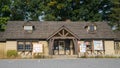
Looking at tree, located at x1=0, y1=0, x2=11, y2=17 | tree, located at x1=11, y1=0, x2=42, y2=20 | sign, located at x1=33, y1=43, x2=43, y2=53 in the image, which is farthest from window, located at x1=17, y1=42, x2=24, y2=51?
tree, located at x1=11, y1=0, x2=42, y2=20

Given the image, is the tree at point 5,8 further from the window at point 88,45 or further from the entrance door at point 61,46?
the window at point 88,45

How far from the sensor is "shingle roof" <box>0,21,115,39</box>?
4438 cm

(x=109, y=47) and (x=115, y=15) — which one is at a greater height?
(x=115, y=15)

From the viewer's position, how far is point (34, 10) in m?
62.8

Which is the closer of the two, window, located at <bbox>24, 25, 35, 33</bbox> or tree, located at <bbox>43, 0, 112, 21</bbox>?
window, located at <bbox>24, 25, 35, 33</bbox>

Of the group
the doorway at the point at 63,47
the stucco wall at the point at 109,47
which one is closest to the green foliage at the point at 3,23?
the doorway at the point at 63,47

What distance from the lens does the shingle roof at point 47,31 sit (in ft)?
146

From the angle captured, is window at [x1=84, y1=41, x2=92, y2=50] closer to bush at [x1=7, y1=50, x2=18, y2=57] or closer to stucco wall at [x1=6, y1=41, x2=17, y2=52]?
stucco wall at [x1=6, y1=41, x2=17, y2=52]

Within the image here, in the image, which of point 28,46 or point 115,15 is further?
point 115,15

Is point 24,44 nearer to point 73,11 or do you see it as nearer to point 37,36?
point 37,36

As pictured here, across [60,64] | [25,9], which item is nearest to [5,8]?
[25,9]

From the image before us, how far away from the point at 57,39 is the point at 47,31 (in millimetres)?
2320

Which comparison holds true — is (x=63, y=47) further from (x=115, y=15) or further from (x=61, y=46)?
(x=115, y=15)

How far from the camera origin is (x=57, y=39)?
1767 inches
